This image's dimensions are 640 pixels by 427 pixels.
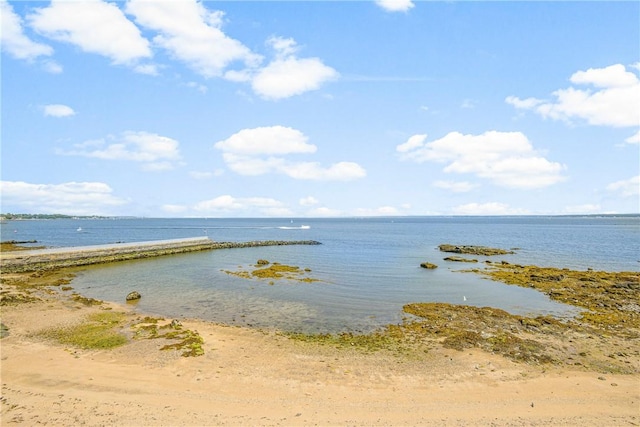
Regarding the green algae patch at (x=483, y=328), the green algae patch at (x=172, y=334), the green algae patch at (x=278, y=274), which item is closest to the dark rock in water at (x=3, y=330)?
the green algae patch at (x=172, y=334)

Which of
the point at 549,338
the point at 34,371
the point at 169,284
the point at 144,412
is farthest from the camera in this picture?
the point at 169,284

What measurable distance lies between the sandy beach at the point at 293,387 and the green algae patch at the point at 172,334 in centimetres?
54

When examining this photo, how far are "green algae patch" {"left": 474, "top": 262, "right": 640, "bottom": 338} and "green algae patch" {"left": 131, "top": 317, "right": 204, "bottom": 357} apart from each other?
24.2 metres

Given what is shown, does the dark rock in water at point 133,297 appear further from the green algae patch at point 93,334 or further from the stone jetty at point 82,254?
the stone jetty at point 82,254

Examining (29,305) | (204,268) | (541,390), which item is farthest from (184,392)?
(204,268)

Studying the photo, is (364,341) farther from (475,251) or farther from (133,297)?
(475,251)

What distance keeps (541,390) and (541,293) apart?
68.0 ft

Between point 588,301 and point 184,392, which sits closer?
point 184,392

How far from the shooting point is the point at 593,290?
31.4 metres

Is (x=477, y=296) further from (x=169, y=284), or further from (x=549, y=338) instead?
(x=169, y=284)

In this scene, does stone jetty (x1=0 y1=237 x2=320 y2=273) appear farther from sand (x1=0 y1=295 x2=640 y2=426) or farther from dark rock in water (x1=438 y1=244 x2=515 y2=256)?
dark rock in water (x1=438 y1=244 x2=515 y2=256)

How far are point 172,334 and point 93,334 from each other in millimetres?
4487

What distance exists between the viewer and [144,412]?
11750mm

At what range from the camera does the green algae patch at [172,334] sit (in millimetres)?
17766
